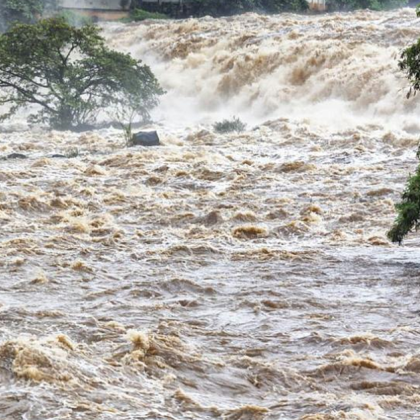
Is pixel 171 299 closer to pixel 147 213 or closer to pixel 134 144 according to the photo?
pixel 147 213

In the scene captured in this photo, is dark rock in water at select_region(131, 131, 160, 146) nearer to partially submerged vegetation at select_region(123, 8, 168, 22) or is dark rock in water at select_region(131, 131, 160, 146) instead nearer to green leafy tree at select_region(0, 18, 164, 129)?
green leafy tree at select_region(0, 18, 164, 129)

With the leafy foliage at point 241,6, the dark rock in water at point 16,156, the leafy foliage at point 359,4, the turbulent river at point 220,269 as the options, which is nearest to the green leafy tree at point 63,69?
the turbulent river at point 220,269

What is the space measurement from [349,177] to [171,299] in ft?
24.0

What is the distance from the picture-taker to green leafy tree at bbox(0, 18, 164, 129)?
2408 centimetres

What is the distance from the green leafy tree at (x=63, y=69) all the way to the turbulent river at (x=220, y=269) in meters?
1.18

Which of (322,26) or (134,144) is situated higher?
(322,26)

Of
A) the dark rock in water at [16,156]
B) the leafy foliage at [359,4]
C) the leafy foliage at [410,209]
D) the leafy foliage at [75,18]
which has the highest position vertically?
the leafy foliage at [359,4]

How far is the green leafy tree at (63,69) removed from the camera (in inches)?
948

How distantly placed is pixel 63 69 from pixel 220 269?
1460 centimetres

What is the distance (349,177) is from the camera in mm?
16281

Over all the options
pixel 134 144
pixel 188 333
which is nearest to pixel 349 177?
pixel 134 144

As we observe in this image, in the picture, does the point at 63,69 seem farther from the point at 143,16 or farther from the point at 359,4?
the point at 359,4

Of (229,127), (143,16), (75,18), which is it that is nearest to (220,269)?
(229,127)

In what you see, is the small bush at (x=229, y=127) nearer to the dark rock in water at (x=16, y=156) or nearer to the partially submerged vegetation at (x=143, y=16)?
the dark rock in water at (x=16, y=156)
